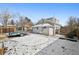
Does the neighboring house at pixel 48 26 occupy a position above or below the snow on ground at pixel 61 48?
above

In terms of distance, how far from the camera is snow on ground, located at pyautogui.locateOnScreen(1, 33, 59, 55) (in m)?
2.52

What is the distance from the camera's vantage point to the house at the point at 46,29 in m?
2.53

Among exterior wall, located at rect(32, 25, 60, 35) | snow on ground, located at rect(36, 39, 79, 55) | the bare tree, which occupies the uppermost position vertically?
the bare tree

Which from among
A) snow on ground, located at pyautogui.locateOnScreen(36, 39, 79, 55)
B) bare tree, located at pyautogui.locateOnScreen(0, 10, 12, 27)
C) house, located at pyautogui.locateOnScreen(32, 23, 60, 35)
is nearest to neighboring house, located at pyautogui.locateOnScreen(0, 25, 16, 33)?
bare tree, located at pyautogui.locateOnScreen(0, 10, 12, 27)

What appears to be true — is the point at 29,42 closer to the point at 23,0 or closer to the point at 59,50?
the point at 59,50

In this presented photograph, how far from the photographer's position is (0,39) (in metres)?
2.55

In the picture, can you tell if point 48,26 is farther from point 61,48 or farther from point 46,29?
point 61,48

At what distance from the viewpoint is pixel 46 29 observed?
258 cm

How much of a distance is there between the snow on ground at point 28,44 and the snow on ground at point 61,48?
0.21ft

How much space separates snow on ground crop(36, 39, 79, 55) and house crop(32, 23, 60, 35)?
0.17 m

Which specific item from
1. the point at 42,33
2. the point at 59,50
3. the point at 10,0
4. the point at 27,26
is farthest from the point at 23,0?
the point at 59,50

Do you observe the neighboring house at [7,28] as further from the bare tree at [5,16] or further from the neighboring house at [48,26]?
the neighboring house at [48,26]

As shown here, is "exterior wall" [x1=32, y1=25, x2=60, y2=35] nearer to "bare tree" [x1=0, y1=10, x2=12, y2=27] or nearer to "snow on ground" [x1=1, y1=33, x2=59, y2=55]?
"snow on ground" [x1=1, y1=33, x2=59, y2=55]

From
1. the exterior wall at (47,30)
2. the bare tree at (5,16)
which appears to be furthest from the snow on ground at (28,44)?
the bare tree at (5,16)
